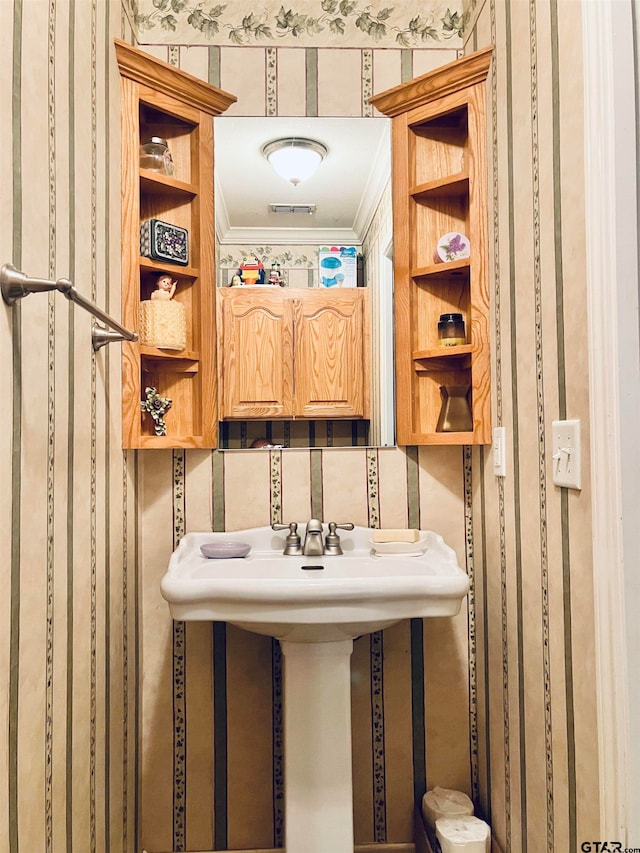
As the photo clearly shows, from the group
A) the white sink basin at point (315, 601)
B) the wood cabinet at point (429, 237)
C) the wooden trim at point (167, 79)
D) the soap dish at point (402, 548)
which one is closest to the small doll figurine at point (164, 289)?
the wooden trim at point (167, 79)

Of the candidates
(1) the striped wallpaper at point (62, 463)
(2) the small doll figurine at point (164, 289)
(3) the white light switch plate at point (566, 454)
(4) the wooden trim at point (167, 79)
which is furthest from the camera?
(2) the small doll figurine at point (164, 289)

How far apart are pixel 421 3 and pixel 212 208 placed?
2.75 feet

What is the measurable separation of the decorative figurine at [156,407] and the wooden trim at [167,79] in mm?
772

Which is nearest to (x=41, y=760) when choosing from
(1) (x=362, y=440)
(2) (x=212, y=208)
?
(1) (x=362, y=440)

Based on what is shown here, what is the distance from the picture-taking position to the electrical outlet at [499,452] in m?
1.34

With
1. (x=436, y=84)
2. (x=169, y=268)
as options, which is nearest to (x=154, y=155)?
(x=169, y=268)

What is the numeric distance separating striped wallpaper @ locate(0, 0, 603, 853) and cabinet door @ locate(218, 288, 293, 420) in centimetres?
14

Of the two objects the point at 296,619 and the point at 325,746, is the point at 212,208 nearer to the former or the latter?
the point at 296,619

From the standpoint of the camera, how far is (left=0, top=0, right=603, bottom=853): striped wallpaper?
0.91 metres

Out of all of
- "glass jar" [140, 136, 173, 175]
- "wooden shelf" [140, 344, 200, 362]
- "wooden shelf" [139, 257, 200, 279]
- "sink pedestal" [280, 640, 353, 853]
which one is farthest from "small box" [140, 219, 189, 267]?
"sink pedestal" [280, 640, 353, 853]

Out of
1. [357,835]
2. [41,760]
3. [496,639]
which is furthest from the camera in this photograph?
[357,835]

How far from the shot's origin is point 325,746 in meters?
1.26

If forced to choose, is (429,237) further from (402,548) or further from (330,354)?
(402,548)

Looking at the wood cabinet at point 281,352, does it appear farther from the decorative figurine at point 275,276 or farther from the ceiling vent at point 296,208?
the ceiling vent at point 296,208
